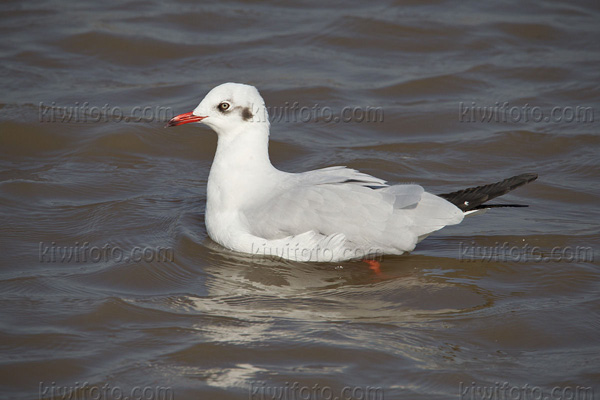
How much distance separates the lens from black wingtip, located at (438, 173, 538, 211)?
245 inches

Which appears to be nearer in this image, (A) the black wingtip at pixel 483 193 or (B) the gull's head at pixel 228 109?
(A) the black wingtip at pixel 483 193

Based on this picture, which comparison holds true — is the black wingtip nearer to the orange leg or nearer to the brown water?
the brown water

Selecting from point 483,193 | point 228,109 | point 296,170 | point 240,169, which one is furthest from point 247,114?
point 483,193

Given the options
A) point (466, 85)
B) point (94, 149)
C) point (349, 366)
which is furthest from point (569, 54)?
point (349, 366)

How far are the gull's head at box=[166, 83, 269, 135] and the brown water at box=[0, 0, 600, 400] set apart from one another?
41.5 inches

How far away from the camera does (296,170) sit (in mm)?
8305

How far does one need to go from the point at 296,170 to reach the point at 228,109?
1.94 metres

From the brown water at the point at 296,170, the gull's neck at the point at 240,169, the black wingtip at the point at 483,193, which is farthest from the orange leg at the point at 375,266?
the gull's neck at the point at 240,169

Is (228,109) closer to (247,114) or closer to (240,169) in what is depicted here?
(247,114)

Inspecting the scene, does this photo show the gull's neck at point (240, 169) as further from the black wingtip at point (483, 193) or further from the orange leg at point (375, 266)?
the black wingtip at point (483, 193)

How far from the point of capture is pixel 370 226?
6.11 meters

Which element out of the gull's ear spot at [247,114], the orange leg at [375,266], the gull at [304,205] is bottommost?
the orange leg at [375,266]

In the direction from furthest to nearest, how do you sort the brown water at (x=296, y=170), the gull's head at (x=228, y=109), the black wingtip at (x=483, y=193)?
1. the gull's head at (x=228, y=109)
2. the black wingtip at (x=483, y=193)
3. the brown water at (x=296, y=170)

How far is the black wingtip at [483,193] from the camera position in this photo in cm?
622
